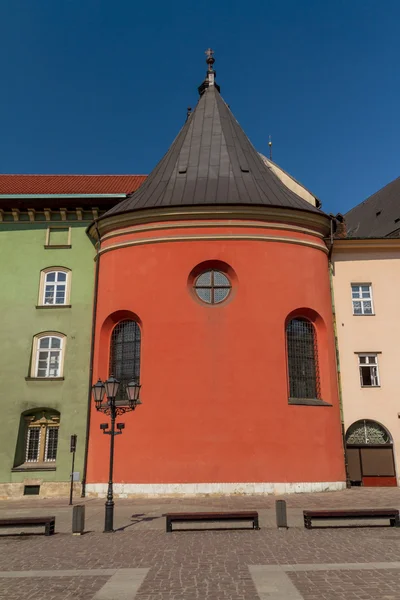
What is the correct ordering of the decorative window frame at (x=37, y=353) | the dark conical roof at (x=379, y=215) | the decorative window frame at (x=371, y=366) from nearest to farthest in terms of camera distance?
the decorative window frame at (x=37, y=353) < the decorative window frame at (x=371, y=366) < the dark conical roof at (x=379, y=215)

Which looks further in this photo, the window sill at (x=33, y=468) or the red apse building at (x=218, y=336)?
the window sill at (x=33, y=468)

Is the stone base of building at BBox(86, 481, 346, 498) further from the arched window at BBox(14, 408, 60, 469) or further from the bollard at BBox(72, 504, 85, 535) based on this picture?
the bollard at BBox(72, 504, 85, 535)

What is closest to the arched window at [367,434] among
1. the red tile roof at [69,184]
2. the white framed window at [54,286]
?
the white framed window at [54,286]

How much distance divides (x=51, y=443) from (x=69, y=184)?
12409 mm

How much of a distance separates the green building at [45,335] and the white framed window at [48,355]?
38mm

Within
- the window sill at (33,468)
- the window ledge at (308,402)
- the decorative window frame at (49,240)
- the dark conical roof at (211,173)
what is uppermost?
the dark conical roof at (211,173)

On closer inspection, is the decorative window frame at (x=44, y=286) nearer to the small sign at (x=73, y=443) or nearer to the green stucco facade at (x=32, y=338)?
the green stucco facade at (x=32, y=338)

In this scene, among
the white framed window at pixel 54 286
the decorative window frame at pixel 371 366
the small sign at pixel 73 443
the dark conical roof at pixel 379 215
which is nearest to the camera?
the small sign at pixel 73 443

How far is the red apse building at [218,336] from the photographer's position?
1634cm

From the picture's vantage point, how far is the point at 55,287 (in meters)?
20.3

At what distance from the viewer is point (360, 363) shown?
19703 millimetres

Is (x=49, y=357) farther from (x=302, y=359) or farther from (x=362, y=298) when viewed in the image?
(x=362, y=298)

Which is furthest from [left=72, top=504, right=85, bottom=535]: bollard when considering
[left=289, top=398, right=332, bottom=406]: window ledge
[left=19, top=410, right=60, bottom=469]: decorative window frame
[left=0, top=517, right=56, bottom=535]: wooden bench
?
[left=289, top=398, right=332, bottom=406]: window ledge

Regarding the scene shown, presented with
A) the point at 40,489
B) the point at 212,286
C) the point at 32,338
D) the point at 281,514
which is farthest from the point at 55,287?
the point at 281,514
